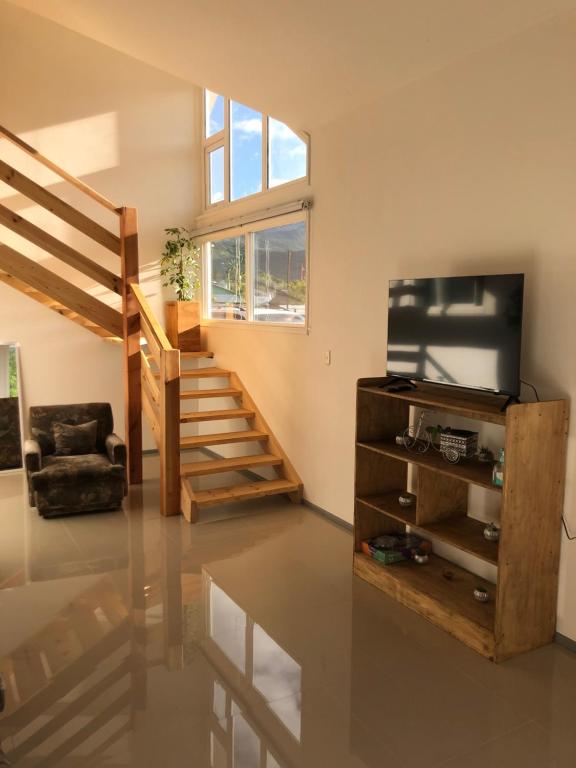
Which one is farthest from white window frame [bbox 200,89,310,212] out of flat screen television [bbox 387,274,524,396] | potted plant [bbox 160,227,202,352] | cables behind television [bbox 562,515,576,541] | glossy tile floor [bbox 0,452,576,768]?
cables behind television [bbox 562,515,576,541]

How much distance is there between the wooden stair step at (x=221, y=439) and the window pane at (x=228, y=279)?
130 centimetres

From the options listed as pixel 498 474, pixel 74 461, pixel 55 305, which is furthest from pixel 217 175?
pixel 498 474

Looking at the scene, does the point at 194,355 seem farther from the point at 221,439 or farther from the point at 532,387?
the point at 532,387

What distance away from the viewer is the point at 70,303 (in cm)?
534

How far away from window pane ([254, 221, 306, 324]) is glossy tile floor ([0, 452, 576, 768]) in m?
2.17

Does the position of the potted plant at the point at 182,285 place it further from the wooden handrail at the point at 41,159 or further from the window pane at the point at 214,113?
the wooden handrail at the point at 41,159

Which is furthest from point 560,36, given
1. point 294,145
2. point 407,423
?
point 294,145

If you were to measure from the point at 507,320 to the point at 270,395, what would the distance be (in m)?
3.03

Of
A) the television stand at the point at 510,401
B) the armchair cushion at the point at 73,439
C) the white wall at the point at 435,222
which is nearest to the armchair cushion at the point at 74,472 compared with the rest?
the armchair cushion at the point at 73,439

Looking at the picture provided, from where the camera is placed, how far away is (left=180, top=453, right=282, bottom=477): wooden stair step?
5.13m

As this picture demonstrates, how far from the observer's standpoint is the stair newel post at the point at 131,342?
5.59 m

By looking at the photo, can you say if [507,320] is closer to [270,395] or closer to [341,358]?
[341,358]

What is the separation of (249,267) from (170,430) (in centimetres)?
201

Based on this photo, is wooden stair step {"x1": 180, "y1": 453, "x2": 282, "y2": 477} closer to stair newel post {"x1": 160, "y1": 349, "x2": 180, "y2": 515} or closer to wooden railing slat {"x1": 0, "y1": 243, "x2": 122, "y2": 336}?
stair newel post {"x1": 160, "y1": 349, "x2": 180, "y2": 515}
